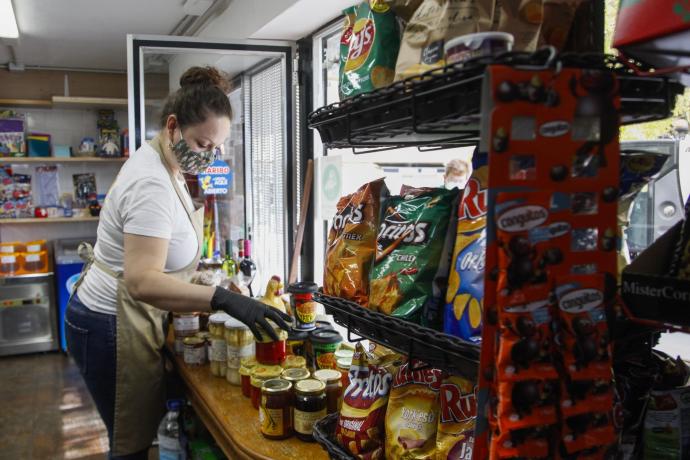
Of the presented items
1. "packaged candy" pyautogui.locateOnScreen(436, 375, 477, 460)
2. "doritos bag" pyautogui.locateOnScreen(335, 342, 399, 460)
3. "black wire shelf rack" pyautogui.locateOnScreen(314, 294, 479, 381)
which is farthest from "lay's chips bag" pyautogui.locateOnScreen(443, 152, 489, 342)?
"doritos bag" pyautogui.locateOnScreen(335, 342, 399, 460)

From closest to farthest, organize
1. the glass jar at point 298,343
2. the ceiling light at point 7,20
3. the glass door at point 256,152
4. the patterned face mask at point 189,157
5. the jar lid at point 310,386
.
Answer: the jar lid at point 310,386, the glass jar at point 298,343, the patterned face mask at point 189,157, the glass door at point 256,152, the ceiling light at point 7,20

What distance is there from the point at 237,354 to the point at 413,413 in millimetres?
1187

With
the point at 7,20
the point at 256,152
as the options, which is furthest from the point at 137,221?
the point at 7,20

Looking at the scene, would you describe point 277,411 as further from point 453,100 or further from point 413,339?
point 453,100

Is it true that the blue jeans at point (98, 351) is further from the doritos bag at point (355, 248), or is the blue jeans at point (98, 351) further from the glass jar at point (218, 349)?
the doritos bag at point (355, 248)

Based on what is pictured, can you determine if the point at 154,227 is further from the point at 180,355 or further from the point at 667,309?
the point at 667,309

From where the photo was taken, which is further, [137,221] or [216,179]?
[216,179]

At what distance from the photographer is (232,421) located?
5.61ft

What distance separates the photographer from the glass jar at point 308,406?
4.90 feet

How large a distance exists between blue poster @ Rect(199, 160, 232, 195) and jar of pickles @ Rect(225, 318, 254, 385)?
1.57m

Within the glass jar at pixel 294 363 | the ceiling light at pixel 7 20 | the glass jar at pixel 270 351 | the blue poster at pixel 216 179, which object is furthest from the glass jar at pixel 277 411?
the ceiling light at pixel 7 20

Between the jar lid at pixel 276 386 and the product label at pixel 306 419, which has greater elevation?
the jar lid at pixel 276 386

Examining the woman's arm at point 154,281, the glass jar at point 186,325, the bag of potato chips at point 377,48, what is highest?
the bag of potato chips at point 377,48

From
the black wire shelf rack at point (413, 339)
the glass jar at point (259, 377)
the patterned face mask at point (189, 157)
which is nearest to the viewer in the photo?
the black wire shelf rack at point (413, 339)
